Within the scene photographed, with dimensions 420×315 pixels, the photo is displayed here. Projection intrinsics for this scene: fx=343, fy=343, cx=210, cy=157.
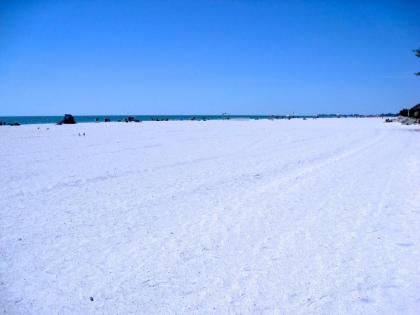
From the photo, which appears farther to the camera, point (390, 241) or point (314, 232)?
point (314, 232)

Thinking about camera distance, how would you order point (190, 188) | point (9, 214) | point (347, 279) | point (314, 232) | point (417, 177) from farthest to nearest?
point (417, 177) → point (190, 188) → point (9, 214) → point (314, 232) → point (347, 279)

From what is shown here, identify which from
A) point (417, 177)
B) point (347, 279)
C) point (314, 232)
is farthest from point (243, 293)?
point (417, 177)

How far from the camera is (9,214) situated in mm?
6812

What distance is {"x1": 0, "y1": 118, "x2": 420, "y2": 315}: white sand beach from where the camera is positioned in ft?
12.6

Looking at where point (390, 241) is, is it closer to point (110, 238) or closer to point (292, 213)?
point (292, 213)

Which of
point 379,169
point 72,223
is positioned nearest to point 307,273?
point 72,223

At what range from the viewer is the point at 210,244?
534 cm

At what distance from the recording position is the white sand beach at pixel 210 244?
3850 millimetres

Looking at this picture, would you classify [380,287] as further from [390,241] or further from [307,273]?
[390,241]

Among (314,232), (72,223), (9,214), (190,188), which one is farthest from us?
(190,188)

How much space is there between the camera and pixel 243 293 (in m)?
3.95

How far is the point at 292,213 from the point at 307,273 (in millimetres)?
2505

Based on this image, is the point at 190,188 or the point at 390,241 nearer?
the point at 390,241

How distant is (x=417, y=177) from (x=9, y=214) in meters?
10.6
